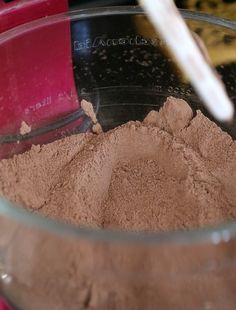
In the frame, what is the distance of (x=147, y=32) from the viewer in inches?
23.2

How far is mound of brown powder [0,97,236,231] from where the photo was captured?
0.49 m

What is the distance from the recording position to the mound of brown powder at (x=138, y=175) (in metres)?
0.49

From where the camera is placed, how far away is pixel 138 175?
542 mm

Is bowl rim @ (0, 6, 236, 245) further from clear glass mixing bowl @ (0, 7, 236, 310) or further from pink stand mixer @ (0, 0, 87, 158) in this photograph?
pink stand mixer @ (0, 0, 87, 158)

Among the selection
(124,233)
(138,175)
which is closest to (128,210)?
(138,175)

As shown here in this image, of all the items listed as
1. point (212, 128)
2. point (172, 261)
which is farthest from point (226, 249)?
point (212, 128)

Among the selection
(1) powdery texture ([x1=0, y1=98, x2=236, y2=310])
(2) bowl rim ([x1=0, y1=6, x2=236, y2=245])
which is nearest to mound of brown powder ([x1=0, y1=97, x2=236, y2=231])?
(1) powdery texture ([x1=0, y1=98, x2=236, y2=310])

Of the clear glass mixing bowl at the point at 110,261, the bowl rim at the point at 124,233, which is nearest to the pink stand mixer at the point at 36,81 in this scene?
the clear glass mixing bowl at the point at 110,261

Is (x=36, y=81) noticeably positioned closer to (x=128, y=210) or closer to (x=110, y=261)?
(x=128, y=210)

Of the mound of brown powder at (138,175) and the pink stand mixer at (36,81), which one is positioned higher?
the pink stand mixer at (36,81)

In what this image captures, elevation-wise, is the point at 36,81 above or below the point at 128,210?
above

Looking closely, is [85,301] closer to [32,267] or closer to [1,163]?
[32,267]

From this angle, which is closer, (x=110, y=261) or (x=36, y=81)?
(x=110, y=261)

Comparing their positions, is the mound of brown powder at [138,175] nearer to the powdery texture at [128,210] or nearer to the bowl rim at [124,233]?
the powdery texture at [128,210]
